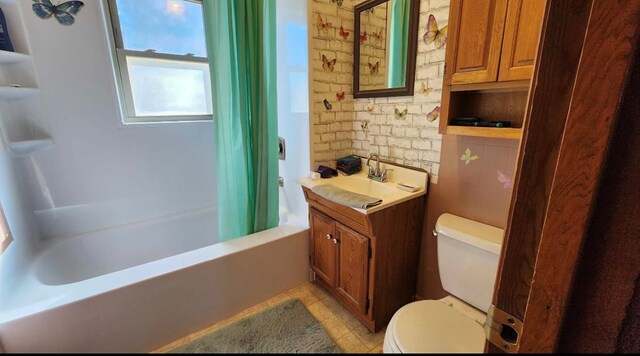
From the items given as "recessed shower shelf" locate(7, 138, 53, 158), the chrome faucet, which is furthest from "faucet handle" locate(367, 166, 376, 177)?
"recessed shower shelf" locate(7, 138, 53, 158)

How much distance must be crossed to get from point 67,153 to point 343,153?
1944 mm

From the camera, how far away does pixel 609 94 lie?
334mm

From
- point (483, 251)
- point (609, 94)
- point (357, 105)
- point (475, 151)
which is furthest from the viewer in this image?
point (357, 105)

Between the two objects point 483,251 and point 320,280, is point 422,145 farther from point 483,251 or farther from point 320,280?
point 320,280

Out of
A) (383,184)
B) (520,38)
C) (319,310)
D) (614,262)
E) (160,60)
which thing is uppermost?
(160,60)

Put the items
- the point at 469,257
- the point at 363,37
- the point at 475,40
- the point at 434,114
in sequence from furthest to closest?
the point at 363,37 → the point at 434,114 → the point at 469,257 → the point at 475,40

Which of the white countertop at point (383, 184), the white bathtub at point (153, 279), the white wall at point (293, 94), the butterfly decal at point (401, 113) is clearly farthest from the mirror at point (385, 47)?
the white bathtub at point (153, 279)

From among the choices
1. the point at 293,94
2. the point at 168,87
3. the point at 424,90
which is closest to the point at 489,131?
the point at 424,90

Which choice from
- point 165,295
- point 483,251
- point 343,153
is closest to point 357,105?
point 343,153

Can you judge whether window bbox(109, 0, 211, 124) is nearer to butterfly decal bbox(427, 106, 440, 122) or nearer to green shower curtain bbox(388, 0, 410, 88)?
green shower curtain bbox(388, 0, 410, 88)

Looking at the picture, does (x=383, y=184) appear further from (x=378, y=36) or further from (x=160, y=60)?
(x=160, y=60)

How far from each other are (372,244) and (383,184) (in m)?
0.45

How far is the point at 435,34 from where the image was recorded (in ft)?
4.73

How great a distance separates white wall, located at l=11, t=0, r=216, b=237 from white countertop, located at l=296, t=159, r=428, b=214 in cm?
128
